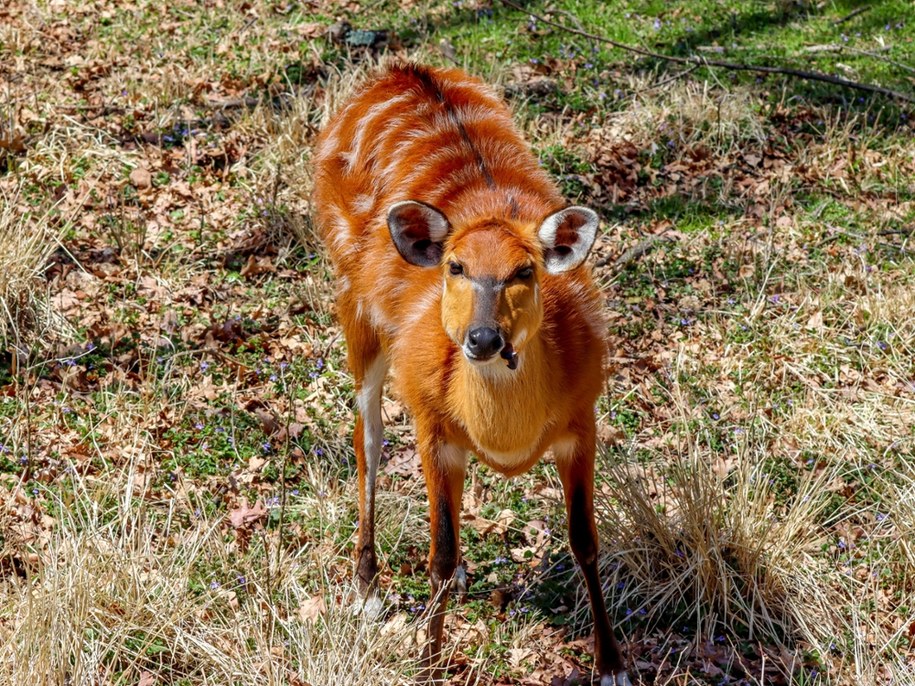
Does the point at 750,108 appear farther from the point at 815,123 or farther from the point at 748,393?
the point at 748,393

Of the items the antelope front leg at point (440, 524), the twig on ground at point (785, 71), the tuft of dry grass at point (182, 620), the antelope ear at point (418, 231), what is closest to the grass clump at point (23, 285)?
the tuft of dry grass at point (182, 620)

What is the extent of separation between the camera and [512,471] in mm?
4625

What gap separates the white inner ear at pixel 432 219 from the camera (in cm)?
422

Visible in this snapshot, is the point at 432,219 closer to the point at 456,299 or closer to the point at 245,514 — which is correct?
the point at 456,299

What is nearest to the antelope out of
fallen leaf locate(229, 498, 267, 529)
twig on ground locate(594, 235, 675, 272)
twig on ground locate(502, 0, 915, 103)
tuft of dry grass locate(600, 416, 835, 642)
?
tuft of dry grass locate(600, 416, 835, 642)

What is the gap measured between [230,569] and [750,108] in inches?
214

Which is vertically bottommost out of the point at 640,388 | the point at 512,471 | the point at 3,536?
the point at 640,388

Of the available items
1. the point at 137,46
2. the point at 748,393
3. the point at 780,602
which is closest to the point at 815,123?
the point at 748,393

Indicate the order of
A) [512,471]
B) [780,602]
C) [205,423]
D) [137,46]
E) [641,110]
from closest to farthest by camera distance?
1. [512,471]
2. [780,602]
3. [205,423]
4. [641,110]
5. [137,46]

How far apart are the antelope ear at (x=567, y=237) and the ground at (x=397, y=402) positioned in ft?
4.19

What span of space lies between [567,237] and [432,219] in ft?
1.74

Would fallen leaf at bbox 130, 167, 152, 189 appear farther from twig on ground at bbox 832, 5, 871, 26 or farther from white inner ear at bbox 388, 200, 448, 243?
twig on ground at bbox 832, 5, 871, 26

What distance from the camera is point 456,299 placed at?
411 centimetres

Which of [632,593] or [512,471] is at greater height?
[512,471]
